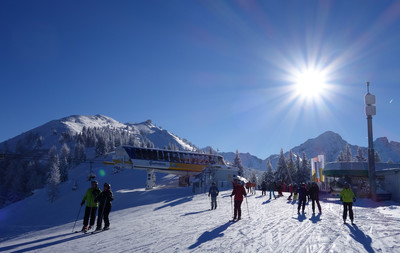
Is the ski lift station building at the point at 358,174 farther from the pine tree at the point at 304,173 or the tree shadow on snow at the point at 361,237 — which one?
the pine tree at the point at 304,173

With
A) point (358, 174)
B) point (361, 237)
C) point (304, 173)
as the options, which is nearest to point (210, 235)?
point (361, 237)

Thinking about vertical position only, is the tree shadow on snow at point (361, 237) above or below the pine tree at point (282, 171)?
below

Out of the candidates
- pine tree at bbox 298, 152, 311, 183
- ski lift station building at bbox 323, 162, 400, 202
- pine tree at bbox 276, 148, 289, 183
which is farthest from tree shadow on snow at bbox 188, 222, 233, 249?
pine tree at bbox 298, 152, 311, 183

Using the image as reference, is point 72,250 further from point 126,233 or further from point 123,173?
point 123,173

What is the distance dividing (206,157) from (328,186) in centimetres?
1945

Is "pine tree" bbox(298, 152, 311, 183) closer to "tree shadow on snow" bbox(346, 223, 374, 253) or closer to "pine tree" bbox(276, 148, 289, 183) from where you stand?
"pine tree" bbox(276, 148, 289, 183)

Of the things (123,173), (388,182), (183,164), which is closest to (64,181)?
(123,173)

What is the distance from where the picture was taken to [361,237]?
8422mm

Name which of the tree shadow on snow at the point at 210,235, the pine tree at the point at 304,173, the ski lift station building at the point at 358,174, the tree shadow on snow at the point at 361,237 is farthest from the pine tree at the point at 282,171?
the tree shadow on snow at the point at 210,235

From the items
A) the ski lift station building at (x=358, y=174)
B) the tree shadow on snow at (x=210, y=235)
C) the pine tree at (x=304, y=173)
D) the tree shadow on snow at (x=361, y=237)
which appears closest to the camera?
the tree shadow on snow at (x=361, y=237)

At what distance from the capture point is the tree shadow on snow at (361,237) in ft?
23.7

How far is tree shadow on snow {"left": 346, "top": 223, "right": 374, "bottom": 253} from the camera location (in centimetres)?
721

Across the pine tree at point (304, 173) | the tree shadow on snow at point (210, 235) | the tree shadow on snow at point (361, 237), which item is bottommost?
the tree shadow on snow at point (210, 235)

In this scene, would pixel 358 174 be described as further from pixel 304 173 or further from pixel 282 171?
pixel 282 171
